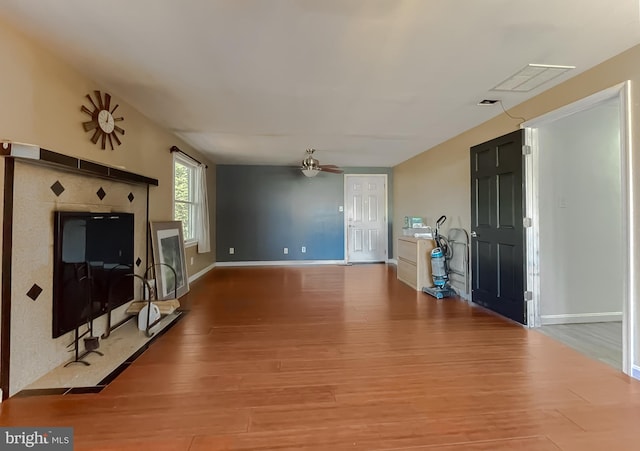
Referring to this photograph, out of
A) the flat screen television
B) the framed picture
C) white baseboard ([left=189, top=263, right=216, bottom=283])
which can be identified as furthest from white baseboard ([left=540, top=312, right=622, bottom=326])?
white baseboard ([left=189, top=263, right=216, bottom=283])

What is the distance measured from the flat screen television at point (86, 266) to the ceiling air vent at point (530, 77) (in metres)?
3.59

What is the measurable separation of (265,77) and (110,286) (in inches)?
87.1

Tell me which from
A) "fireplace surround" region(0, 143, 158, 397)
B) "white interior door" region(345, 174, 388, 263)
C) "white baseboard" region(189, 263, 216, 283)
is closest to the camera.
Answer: "fireplace surround" region(0, 143, 158, 397)

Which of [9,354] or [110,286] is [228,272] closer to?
[110,286]

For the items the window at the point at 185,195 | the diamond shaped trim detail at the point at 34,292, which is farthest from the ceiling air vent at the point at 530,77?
the window at the point at 185,195

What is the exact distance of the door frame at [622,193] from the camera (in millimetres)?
2094

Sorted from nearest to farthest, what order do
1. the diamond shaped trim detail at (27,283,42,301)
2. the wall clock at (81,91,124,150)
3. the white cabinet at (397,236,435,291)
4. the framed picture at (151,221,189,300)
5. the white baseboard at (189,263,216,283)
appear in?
the diamond shaped trim detail at (27,283,42,301), the wall clock at (81,91,124,150), the framed picture at (151,221,189,300), the white cabinet at (397,236,435,291), the white baseboard at (189,263,216,283)

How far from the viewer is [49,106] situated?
2154mm

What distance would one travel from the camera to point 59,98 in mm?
2248

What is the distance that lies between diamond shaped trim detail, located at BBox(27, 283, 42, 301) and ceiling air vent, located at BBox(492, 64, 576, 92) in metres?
3.80

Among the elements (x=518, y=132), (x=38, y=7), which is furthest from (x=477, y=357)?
(x=38, y=7)

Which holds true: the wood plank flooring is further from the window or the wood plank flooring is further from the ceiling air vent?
the window

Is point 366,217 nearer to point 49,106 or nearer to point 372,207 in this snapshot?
point 372,207

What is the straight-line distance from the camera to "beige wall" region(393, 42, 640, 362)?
6.84 feet
